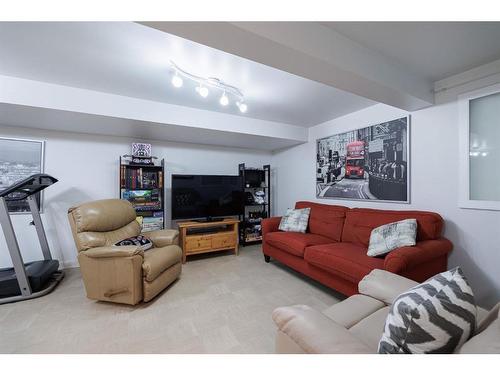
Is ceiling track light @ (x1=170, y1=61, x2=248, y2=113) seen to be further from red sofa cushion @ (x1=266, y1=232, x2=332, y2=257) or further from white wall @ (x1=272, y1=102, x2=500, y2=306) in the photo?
white wall @ (x1=272, y1=102, x2=500, y2=306)

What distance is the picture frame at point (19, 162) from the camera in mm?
2756

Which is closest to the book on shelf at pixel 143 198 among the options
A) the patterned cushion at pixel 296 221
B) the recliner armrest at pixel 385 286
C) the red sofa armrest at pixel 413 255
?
the patterned cushion at pixel 296 221

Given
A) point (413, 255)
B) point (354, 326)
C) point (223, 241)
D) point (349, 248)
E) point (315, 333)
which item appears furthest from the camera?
point (223, 241)

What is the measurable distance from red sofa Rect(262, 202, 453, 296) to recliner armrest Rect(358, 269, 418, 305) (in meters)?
0.36

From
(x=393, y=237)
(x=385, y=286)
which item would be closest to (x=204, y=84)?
(x=385, y=286)

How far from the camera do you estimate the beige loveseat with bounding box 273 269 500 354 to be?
2.42 feet

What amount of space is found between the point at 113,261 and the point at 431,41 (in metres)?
3.21

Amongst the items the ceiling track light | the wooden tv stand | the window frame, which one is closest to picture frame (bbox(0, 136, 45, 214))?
the wooden tv stand

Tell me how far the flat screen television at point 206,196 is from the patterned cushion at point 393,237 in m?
2.27

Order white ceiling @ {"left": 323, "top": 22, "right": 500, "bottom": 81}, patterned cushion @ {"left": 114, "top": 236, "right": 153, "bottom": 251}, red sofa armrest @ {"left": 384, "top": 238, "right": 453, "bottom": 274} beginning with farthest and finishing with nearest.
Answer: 1. patterned cushion @ {"left": 114, "top": 236, "right": 153, "bottom": 251}
2. red sofa armrest @ {"left": 384, "top": 238, "right": 453, "bottom": 274}
3. white ceiling @ {"left": 323, "top": 22, "right": 500, "bottom": 81}

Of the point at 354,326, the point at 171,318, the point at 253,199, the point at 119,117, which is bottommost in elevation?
the point at 171,318

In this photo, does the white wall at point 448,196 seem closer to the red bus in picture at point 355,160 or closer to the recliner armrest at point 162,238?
the red bus in picture at point 355,160

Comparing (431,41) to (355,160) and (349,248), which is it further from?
(349,248)

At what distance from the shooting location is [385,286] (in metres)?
1.37
